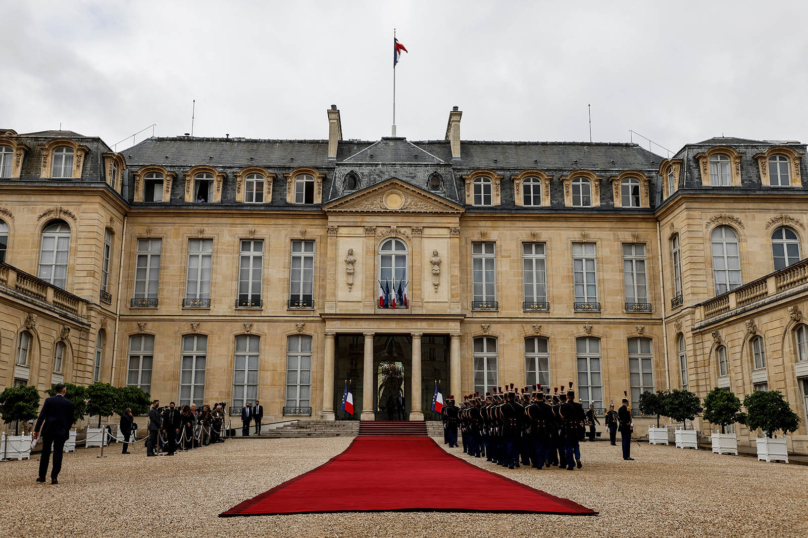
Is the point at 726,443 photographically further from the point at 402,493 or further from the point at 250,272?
the point at 250,272

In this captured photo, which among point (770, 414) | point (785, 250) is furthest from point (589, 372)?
point (770, 414)

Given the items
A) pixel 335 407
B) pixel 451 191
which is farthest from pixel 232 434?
pixel 451 191

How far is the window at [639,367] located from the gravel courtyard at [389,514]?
549 inches

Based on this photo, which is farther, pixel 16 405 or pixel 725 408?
pixel 725 408

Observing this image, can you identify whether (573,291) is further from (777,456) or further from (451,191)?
(777,456)

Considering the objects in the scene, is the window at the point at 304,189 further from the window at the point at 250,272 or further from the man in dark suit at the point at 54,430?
the man in dark suit at the point at 54,430

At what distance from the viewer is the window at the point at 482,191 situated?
103ft

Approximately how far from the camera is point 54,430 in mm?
11297

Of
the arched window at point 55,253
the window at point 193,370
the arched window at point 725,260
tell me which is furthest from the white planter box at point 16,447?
the arched window at point 725,260

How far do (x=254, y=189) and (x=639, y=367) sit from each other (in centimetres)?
1697

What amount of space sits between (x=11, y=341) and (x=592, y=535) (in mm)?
19020

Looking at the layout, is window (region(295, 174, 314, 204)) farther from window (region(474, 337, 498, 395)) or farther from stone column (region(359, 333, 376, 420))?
window (region(474, 337, 498, 395))

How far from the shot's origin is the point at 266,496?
9.30m

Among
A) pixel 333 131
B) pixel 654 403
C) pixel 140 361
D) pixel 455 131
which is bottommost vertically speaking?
pixel 654 403
